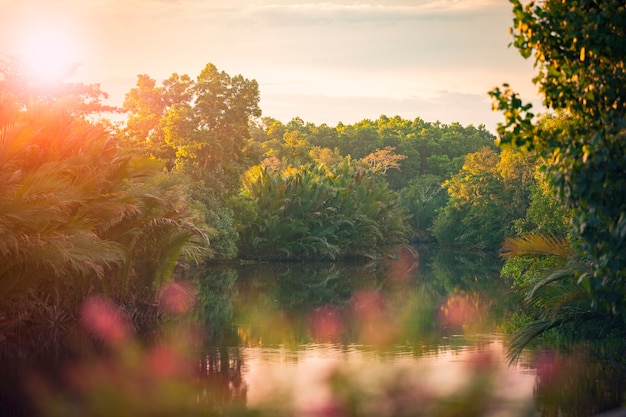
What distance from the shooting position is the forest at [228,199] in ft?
36.4

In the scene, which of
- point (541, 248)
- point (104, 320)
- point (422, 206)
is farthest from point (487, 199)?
point (541, 248)

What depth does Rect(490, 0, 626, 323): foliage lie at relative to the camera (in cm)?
1054

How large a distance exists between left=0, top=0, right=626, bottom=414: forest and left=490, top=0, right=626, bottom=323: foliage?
0.07ft

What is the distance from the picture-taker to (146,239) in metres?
26.2

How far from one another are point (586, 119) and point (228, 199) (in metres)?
44.5

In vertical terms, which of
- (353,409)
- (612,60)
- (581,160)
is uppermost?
(612,60)

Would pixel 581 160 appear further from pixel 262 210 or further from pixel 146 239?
pixel 262 210

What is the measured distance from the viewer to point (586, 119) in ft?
38.0

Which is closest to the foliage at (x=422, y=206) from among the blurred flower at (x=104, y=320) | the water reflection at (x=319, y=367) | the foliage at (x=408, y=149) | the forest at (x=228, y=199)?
the foliage at (x=408, y=149)

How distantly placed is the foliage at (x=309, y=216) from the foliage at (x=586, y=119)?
4435cm

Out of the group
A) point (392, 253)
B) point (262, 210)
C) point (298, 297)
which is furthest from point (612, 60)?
point (392, 253)

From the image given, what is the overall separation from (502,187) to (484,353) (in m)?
56.5

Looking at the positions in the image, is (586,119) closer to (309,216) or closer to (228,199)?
(228,199)

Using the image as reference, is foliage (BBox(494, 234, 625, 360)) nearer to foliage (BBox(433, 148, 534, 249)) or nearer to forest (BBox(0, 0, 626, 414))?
forest (BBox(0, 0, 626, 414))
